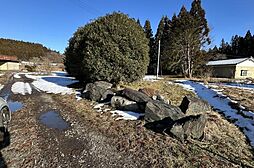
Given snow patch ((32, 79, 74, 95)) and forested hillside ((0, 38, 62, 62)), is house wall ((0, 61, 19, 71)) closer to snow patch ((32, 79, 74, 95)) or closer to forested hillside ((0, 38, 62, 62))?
forested hillside ((0, 38, 62, 62))

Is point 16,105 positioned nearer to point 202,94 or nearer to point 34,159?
point 34,159

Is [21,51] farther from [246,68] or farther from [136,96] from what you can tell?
[136,96]

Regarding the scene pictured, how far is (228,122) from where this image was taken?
19.8 feet

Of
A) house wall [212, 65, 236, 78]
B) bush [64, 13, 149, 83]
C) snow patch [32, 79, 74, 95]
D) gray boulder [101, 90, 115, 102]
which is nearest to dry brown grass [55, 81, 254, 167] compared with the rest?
gray boulder [101, 90, 115, 102]

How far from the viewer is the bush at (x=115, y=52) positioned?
9.86 metres

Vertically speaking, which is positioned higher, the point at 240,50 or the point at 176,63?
the point at 240,50

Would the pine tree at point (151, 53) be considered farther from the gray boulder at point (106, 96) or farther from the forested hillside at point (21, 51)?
the forested hillside at point (21, 51)

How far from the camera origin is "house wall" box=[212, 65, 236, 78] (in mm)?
28844

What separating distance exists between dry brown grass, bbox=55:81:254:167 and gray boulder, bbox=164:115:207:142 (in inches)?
5.9

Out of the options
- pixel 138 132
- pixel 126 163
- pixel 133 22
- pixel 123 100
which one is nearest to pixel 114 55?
pixel 133 22

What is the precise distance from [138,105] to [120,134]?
2055 millimetres

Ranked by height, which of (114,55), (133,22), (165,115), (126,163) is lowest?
(126,163)

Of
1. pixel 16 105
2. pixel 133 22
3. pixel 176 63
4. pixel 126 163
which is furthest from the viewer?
pixel 176 63

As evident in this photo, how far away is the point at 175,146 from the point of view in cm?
398
